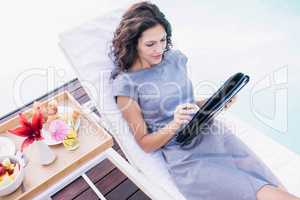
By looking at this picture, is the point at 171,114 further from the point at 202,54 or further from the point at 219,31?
the point at 219,31

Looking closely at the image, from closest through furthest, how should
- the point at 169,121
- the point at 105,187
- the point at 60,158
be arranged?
the point at 60,158 < the point at 169,121 < the point at 105,187

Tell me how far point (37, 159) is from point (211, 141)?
2.27 feet

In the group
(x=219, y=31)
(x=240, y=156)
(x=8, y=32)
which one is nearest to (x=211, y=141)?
(x=240, y=156)

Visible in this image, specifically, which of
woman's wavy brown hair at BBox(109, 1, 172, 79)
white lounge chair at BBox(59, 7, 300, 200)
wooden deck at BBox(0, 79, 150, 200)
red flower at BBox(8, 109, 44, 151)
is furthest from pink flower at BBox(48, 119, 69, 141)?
wooden deck at BBox(0, 79, 150, 200)

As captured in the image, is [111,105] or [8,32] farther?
[8,32]

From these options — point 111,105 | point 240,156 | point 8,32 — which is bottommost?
point 240,156

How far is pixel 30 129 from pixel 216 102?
66cm

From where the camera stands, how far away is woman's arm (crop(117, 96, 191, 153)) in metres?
1.19

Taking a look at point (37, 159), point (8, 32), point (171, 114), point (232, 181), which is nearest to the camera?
point (232, 181)

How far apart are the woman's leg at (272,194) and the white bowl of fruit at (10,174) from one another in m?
0.84

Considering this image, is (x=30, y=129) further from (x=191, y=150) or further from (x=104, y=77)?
(x=191, y=150)

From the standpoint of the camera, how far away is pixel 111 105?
4.33 ft

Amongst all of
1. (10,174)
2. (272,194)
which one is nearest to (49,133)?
(10,174)

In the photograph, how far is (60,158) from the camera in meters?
→ 1.18
